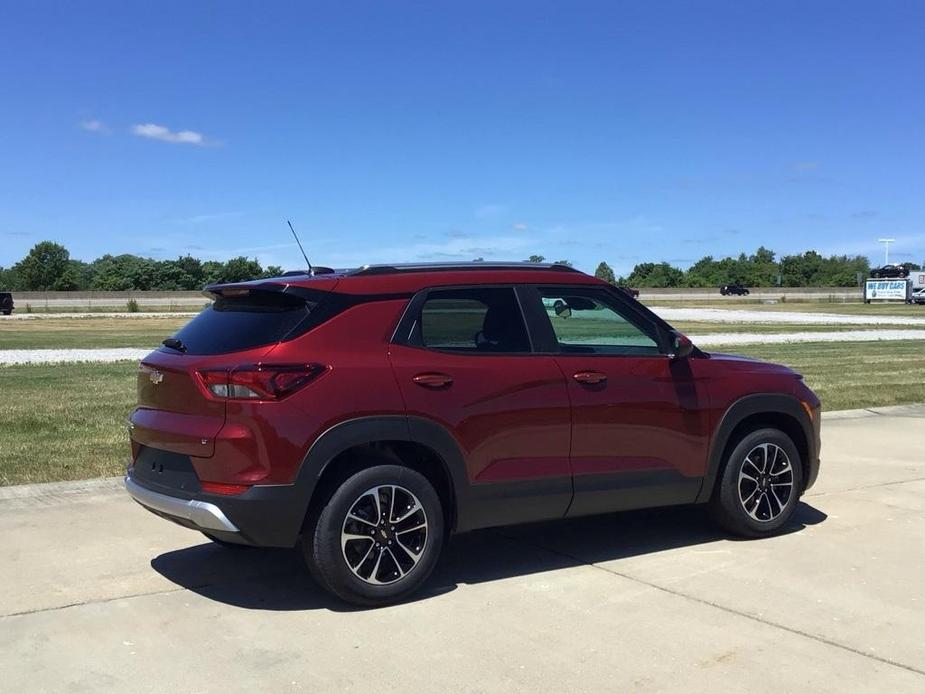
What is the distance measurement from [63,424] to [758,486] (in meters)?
7.54

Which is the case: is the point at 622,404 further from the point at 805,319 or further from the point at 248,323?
the point at 805,319

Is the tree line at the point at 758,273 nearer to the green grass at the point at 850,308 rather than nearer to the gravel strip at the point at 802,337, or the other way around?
the green grass at the point at 850,308

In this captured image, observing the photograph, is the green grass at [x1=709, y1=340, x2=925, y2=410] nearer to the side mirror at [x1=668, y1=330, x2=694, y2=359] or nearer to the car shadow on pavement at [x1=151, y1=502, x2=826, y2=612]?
the car shadow on pavement at [x1=151, y1=502, x2=826, y2=612]

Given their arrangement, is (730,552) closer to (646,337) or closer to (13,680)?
(646,337)

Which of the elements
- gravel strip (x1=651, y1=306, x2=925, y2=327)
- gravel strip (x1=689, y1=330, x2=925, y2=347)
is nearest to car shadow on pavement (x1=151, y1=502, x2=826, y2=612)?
gravel strip (x1=689, y1=330, x2=925, y2=347)

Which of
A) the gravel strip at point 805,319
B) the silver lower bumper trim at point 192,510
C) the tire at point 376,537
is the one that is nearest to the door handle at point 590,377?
the tire at point 376,537

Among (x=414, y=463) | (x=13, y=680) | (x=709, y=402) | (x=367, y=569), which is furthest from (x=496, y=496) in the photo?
(x=13, y=680)

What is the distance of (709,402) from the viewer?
5.81 metres

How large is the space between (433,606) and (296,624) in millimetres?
726

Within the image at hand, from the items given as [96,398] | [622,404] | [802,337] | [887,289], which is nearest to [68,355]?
[96,398]

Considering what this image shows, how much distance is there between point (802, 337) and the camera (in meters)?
28.1

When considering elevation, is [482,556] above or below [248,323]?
below

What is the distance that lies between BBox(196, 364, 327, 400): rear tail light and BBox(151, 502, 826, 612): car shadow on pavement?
Answer: 1187mm

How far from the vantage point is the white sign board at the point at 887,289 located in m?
77.4
